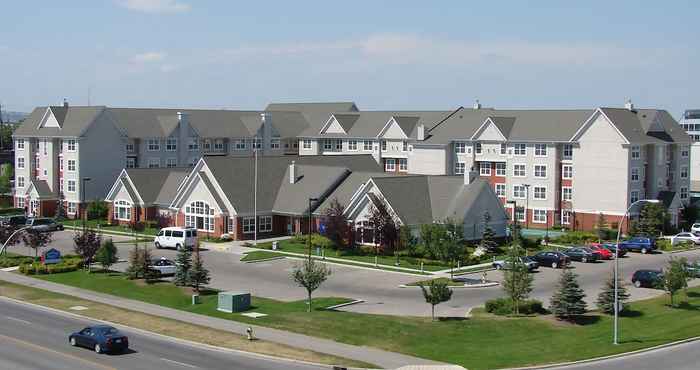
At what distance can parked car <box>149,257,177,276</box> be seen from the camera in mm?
60531

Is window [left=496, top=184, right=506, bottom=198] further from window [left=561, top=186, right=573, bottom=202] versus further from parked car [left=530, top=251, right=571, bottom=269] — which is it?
parked car [left=530, top=251, right=571, bottom=269]

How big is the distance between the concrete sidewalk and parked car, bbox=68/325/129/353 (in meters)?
6.24

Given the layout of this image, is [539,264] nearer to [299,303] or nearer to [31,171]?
[299,303]

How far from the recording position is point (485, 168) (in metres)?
95.3

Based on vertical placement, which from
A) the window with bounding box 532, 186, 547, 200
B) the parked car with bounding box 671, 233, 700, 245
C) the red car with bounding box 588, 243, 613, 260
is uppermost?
the window with bounding box 532, 186, 547, 200

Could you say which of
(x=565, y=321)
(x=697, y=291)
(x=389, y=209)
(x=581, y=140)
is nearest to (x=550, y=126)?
(x=581, y=140)

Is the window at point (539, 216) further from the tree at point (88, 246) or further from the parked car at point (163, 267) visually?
the tree at point (88, 246)

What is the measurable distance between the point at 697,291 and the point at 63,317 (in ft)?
122

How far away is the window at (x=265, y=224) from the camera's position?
265ft

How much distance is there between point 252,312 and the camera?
49000 mm

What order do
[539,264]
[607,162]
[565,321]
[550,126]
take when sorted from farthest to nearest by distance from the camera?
[550,126]
[607,162]
[539,264]
[565,321]

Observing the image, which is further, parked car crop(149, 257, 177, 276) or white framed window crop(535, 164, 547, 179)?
white framed window crop(535, 164, 547, 179)

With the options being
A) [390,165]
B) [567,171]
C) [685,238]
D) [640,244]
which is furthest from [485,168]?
[640,244]

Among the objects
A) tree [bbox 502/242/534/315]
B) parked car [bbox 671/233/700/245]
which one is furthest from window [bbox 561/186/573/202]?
tree [bbox 502/242/534/315]
